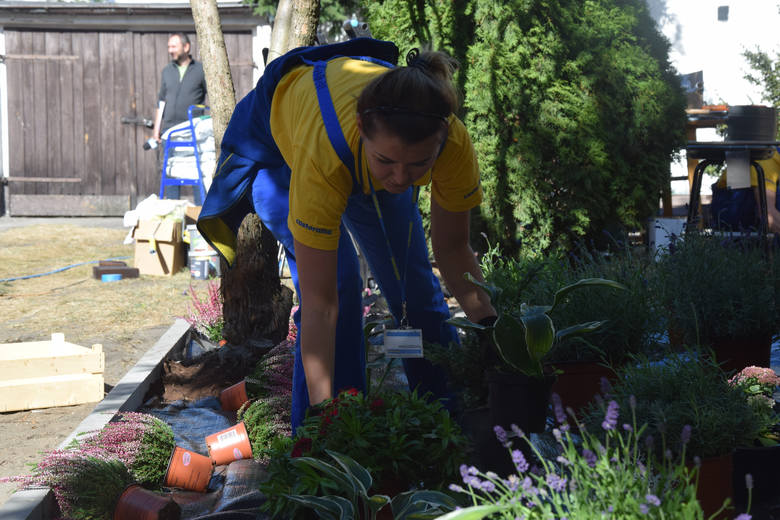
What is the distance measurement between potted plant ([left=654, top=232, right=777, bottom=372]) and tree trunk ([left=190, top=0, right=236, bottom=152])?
2282 millimetres

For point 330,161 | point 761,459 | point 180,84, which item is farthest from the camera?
point 180,84

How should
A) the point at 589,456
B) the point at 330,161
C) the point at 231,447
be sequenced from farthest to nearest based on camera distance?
the point at 231,447
the point at 330,161
the point at 589,456

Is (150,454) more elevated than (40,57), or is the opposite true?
(40,57)

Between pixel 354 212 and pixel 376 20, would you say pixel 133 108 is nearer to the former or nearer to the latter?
pixel 376 20

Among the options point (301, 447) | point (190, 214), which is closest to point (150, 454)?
point (301, 447)

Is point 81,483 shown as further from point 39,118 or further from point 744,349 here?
point 39,118

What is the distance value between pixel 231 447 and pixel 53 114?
10865 millimetres

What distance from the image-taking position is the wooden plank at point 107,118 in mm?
12055

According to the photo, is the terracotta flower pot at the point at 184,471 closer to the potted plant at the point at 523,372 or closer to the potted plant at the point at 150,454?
the potted plant at the point at 150,454

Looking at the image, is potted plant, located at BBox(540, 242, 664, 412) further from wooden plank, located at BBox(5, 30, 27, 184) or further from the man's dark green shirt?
wooden plank, located at BBox(5, 30, 27, 184)

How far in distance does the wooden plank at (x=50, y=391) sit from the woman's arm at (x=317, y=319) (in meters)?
1.87

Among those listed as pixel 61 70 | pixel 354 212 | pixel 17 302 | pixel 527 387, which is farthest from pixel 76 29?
pixel 527 387

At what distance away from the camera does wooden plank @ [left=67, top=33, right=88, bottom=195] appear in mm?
12078

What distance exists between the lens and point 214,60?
3.95 meters
